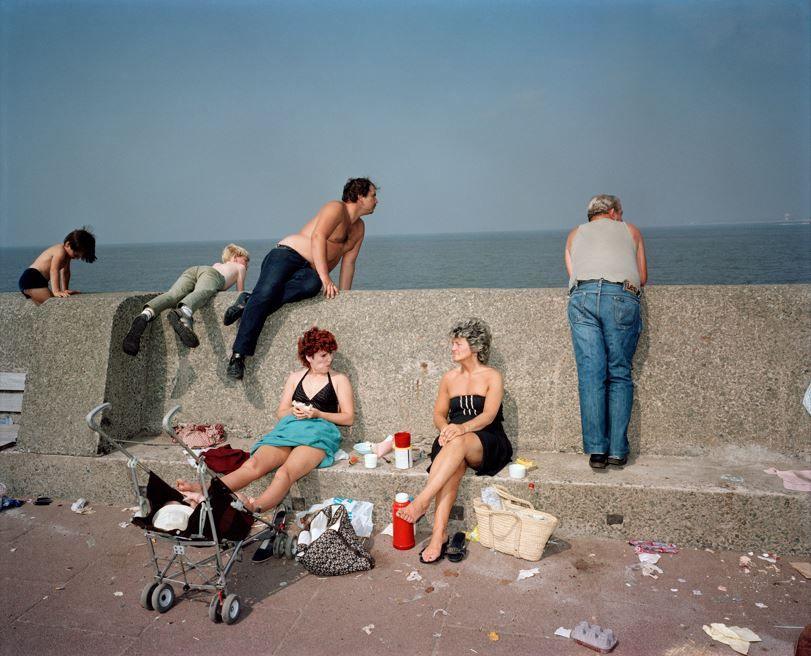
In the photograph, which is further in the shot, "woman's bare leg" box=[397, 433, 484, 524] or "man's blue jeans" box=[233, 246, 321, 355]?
"man's blue jeans" box=[233, 246, 321, 355]

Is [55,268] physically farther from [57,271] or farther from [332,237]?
[332,237]

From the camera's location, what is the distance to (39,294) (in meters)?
5.98

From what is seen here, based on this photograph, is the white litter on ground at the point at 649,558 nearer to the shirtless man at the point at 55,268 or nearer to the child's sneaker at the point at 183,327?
the child's sneaker at the point at 183,327

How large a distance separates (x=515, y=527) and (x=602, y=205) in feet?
7.97

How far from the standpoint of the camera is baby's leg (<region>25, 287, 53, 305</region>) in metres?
5.87

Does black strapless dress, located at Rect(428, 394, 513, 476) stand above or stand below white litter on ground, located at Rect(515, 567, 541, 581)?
above

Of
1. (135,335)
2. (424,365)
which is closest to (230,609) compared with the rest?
(424,365)

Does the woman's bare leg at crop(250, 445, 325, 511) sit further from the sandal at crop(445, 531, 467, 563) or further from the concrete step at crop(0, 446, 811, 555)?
the sandal at crop(445, 531, 467, 563)

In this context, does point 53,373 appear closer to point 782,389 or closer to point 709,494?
point 709,494

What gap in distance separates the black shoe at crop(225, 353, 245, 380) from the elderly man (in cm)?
266

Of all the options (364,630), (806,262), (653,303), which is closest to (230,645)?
(364,630)

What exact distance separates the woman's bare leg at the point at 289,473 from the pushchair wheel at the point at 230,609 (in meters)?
0.83

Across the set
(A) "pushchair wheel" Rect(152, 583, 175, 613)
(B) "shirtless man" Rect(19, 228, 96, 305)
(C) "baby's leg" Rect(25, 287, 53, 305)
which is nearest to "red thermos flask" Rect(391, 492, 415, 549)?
(A) "pushchair wheel" Rect(152, 583, 175, 613)

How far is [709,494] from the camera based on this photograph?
398 cm
